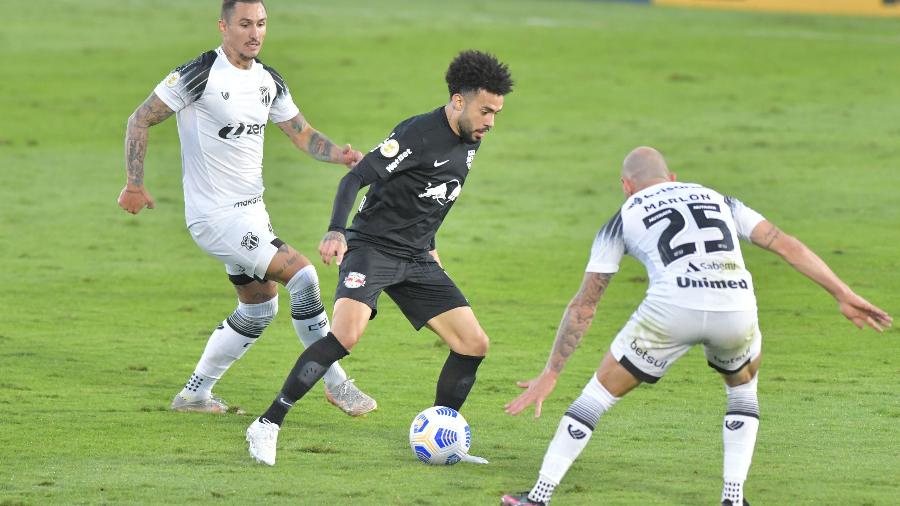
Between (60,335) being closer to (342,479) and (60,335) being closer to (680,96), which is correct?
(342,479)

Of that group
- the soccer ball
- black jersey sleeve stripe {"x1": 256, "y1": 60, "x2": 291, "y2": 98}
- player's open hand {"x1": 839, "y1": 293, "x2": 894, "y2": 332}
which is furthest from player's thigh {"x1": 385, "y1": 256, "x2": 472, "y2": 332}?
player's open hand {"x1": 839, "y1": 293, "x2": 894, "y2": 332}

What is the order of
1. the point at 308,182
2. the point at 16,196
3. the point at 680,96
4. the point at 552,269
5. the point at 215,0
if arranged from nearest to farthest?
the point at 552,269, the point at 16,196, the point at 308,182, the point at 680,96, the point at 215,0

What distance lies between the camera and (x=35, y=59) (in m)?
33.8

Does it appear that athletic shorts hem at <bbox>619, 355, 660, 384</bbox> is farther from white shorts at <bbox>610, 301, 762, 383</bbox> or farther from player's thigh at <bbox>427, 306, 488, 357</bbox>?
player's thigh at <bbox>427, 306, 488, 357</bbox>

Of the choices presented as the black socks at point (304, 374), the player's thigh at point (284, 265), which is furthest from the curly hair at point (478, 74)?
the black socks at point (304, 374)

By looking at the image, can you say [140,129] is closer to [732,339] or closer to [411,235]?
[411,235]

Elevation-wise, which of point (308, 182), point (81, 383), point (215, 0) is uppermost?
point (81, 383)

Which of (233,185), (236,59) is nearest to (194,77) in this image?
(236,59)

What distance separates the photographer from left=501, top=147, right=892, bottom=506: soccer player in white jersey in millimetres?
8258

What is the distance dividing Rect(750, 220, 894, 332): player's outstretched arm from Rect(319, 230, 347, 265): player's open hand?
2691mm

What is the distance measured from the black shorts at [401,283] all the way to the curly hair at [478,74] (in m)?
1.25

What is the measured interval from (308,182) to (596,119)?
712cm

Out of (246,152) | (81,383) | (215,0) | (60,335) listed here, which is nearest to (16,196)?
(60,335)

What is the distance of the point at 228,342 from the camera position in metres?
11.2
